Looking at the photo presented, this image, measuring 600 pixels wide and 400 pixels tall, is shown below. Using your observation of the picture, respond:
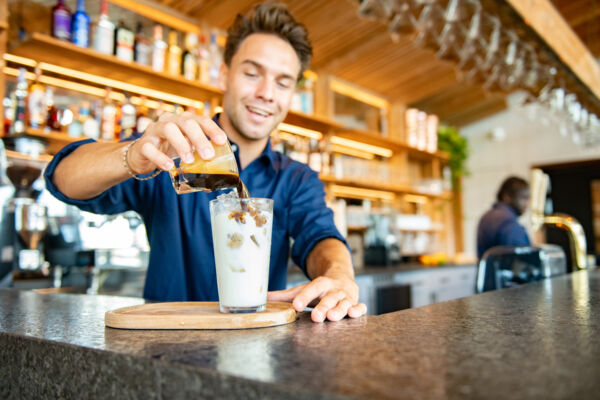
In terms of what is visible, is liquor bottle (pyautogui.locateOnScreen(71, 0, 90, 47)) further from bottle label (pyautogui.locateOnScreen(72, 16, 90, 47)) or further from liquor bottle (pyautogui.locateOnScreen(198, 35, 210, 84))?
liquor bottle (pyautogui.locateOnScreen(198, 35, 210, 84))

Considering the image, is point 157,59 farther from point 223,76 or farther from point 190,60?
point 223,76

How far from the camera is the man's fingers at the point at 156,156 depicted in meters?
0.76

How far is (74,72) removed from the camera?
8.86 ft

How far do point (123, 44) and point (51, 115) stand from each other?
0.57 m

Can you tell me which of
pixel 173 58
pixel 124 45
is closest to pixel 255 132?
pixel 124 45

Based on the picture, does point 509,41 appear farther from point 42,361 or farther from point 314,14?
point 42,361

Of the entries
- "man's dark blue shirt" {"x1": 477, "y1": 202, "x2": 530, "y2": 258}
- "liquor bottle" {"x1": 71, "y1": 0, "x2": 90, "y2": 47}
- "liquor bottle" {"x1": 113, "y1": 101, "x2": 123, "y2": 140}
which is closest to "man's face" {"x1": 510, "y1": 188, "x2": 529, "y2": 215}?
"man's dark blue shirt" {"x1": 477, "y1": 202, "x2": 530, "y2": 258}

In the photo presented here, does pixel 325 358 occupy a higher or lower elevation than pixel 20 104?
lower

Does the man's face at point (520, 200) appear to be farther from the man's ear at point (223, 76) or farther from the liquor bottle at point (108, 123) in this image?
the liquor bottle at point (108, 123)

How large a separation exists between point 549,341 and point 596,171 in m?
7.44

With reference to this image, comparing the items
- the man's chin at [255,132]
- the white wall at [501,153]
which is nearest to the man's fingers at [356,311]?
the man's chin at [255,132]

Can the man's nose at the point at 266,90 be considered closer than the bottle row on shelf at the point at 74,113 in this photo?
Yes

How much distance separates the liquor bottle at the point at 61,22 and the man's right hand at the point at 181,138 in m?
2.08

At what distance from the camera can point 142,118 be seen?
2793 mm
